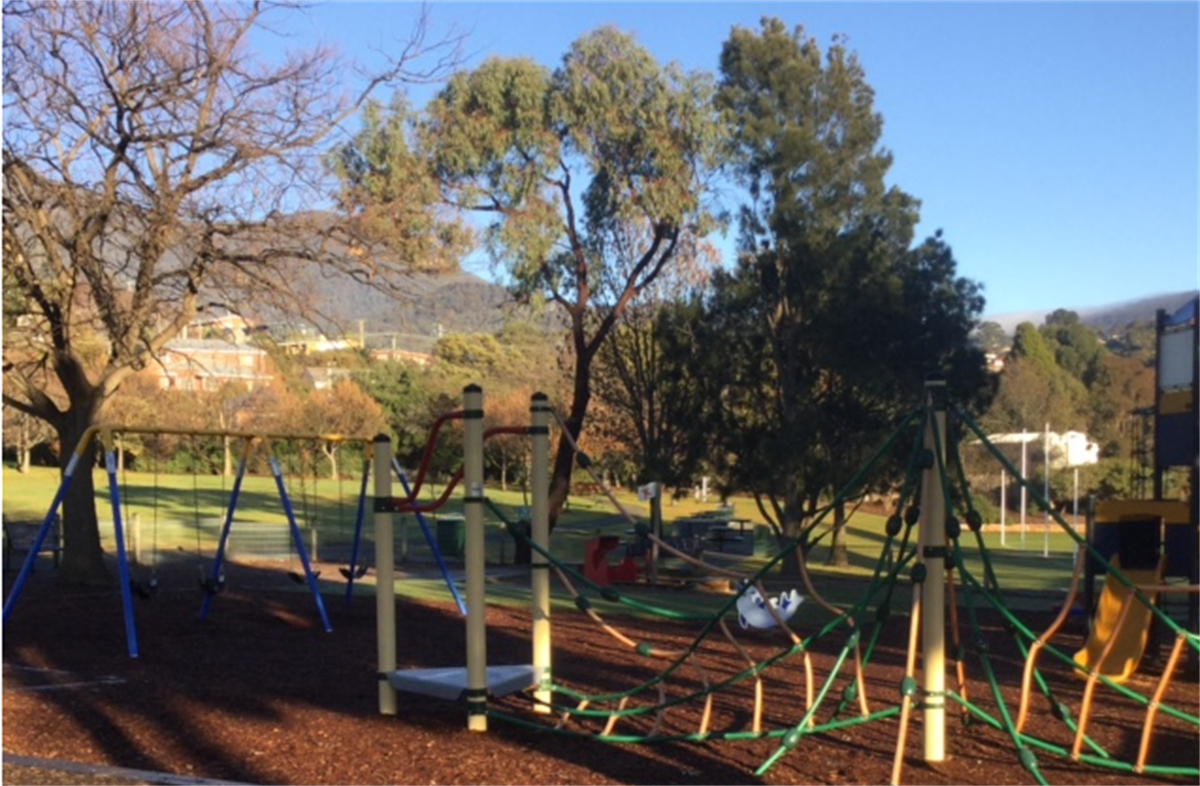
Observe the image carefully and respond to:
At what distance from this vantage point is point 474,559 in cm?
826

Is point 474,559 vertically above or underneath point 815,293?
underneath

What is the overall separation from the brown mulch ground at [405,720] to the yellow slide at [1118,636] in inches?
9.7

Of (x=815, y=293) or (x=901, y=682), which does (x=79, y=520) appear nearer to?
(x=901, y=682)

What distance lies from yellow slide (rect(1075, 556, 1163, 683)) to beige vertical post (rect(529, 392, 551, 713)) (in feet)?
17.9

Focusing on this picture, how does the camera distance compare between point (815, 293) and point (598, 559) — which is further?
point (815, 293)

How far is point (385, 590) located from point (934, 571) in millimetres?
3485

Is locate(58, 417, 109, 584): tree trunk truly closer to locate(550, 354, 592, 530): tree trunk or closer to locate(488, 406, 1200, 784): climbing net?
locate(488, 406, 1200, 784): climbing net

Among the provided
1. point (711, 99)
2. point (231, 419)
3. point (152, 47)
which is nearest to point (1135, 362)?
point (231, 419)

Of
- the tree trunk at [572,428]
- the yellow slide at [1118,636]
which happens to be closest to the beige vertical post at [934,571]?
the yellow slide at [1118,636]

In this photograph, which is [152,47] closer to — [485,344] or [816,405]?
[816,405]

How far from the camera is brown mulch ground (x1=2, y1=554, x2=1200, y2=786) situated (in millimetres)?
6984

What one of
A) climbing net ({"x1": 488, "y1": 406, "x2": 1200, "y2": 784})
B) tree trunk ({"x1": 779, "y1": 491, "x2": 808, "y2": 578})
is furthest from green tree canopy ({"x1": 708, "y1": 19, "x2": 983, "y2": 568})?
climbing net ({"x1": 488, "y1": 406, "x2": 1200, "y2": 784})

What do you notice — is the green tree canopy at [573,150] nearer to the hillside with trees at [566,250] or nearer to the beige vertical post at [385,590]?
the hillside with trees at [566,250]

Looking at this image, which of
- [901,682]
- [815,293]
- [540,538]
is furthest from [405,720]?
[815,293]
